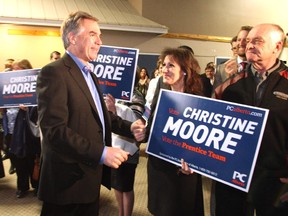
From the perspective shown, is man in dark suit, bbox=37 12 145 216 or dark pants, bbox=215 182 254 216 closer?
man in dark suit, bbox=37 12 145 216

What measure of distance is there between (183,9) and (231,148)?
732cm

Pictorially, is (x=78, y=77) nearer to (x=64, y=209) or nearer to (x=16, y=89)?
(x=64, y=209)

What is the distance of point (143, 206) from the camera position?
315 cm

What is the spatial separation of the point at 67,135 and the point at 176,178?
750 mm

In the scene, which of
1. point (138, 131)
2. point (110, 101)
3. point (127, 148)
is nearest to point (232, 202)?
point (138, 131)

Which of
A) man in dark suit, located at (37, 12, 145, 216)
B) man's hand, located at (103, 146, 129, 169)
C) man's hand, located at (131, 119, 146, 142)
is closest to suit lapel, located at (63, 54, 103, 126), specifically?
man in dark suit, located at (37, 12, 145, 216)

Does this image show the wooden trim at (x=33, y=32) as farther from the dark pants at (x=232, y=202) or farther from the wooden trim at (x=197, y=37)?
the dark pants at (x=232, y=202)

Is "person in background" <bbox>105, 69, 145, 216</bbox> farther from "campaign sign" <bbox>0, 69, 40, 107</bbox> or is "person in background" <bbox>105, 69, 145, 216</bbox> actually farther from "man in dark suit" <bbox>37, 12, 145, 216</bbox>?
"campaign sign" <bbox>0, 69, 40, 107</bbox>

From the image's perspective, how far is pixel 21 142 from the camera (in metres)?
3.15

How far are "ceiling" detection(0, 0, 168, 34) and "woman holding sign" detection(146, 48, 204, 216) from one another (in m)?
4.94

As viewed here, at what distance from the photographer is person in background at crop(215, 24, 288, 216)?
1.56m

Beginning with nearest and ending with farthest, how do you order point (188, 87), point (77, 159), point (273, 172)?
point (77, 159), point (273, 172), point (188, 87)

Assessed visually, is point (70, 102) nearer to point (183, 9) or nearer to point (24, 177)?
point (24, 177)

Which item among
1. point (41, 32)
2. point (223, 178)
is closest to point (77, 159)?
point (223, 178)
